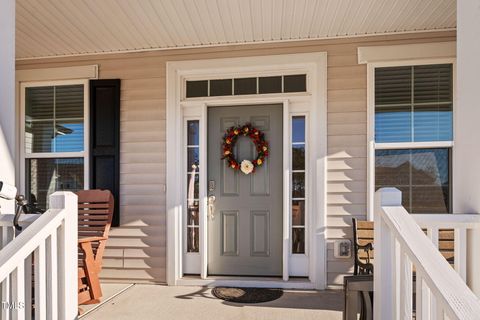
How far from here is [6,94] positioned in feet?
5.93

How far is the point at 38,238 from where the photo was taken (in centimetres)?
142

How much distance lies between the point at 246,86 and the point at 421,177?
2.00 meters

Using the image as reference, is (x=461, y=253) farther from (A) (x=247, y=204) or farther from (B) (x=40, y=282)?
(A) (x=247, y=204)

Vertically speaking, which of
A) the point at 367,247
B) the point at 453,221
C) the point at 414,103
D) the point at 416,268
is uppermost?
the point at 414,103

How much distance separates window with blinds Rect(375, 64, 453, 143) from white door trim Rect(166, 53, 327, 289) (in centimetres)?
60

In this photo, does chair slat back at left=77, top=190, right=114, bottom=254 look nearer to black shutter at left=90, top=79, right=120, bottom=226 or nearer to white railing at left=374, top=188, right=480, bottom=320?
black shutter at left=90, top=79, right=120, bottom=226

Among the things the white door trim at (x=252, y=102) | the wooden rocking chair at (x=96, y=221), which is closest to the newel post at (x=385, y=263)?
the white door trim at (x=252, y=102)

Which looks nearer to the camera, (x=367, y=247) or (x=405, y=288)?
(x=405, y=288)

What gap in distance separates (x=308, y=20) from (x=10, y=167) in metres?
2.60

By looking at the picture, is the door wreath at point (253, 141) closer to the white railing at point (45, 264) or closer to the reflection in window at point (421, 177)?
the reflection in window at point (421, 177)

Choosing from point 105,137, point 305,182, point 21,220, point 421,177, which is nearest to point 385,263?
point 21,220

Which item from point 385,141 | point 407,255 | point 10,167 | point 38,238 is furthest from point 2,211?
point 385,141

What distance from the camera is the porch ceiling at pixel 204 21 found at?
9.11ft

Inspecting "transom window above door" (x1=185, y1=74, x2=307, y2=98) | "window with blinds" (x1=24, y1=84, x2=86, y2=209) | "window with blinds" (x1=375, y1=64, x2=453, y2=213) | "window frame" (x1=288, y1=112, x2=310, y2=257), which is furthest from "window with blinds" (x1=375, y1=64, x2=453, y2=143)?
"window with blinds" (x1=24, y1=84, x2=86, y2=209)
